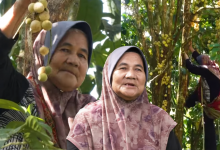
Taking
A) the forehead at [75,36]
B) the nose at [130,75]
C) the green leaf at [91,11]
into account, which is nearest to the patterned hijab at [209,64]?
the green leaf at [91,11]

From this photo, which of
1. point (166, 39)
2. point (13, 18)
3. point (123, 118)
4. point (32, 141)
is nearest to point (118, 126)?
point (123, 118)

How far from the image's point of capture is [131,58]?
1618mm

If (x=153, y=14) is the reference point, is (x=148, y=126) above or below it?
below

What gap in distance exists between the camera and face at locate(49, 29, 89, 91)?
1.47 metres

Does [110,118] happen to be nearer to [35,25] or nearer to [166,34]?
[35,25]

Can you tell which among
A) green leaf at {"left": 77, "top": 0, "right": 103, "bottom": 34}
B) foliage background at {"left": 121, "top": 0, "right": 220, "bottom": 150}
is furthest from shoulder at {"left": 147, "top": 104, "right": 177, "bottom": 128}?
foliage background at {"left": 121, "top": 0, "right": 220, "bottom": 150}

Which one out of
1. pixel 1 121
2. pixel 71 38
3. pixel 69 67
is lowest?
pixel 1 121

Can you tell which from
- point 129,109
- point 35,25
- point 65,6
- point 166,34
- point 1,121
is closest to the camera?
point 35,25

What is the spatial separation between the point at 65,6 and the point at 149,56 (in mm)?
1517

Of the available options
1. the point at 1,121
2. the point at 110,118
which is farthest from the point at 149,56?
the point at 1,121

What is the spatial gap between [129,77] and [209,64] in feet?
5.90

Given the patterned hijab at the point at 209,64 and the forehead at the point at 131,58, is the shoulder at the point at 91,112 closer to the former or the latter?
the forehead at the point at 131,58

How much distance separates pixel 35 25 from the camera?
93 cm

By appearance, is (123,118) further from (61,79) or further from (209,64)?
(209,64)
